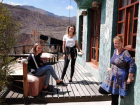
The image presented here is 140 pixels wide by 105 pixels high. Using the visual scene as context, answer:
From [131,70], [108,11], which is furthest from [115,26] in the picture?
[131,70]

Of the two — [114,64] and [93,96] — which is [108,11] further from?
[93,96]

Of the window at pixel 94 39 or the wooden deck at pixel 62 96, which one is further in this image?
the window at pixel 94 39

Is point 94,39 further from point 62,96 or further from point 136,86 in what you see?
point 136,86

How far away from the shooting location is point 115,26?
3.25m

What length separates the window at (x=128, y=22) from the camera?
261cm

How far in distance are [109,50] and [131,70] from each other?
1177 millimetres

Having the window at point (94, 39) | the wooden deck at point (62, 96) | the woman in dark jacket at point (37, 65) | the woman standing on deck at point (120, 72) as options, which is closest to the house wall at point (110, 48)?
the woman standing on deck at point (120, 72)

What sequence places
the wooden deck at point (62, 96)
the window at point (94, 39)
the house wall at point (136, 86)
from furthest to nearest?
the window at point (94, 39) → the wooden deck at point (62, 96) → the house wall at point (136, 86)

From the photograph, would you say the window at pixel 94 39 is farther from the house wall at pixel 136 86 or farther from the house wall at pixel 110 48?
the house wall at pixel 136 86

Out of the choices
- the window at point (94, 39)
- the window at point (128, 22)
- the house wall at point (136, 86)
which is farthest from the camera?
the window at point (94, 39)

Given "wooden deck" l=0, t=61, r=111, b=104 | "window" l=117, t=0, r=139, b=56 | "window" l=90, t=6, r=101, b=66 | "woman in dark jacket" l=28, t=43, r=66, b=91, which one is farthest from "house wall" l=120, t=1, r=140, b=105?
"window" l=90, t=6, r=101, b=66

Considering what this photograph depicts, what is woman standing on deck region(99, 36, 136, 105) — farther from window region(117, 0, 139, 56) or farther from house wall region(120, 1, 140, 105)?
window region(117, 0, 139, 56)

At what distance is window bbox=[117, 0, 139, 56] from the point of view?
2.61m

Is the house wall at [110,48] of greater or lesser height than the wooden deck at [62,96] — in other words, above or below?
above
